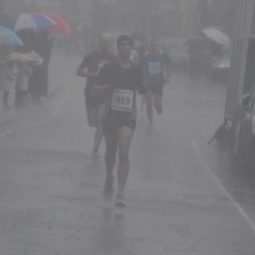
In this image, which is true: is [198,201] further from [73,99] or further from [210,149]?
[73,99]

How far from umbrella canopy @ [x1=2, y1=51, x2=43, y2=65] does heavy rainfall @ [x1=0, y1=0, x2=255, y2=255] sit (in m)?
0.03

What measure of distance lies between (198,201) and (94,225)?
2.00 metres

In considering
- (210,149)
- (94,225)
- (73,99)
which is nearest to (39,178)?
(94,225)

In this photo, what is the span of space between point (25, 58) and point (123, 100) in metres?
10.8

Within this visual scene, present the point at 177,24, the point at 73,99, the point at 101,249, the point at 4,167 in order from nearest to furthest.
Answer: the point at 101,249, the point at 4,167, the point at 73,99, the point at 177,24

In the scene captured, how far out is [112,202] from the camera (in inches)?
386

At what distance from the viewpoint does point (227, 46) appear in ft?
134

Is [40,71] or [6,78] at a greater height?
[6,78]

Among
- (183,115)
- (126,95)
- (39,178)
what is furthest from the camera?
(183,115)

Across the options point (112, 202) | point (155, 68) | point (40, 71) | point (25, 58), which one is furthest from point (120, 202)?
point (40, 71)

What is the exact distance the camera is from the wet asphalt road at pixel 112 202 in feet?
25.8

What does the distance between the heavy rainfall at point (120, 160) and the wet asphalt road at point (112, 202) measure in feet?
0.05

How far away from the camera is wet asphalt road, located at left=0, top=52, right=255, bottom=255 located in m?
7.87

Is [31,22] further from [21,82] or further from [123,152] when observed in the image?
[123,152]
